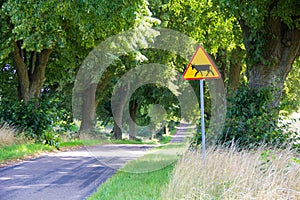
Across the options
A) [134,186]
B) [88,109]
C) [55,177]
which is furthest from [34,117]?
[88,109]

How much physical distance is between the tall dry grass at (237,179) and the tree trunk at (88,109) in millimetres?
18974

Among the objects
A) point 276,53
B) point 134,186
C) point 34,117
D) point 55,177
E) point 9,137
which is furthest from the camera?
point 34,117

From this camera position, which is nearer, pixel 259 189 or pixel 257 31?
pixel 259 189

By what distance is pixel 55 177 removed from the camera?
9758 millimetres

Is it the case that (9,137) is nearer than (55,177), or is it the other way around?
(55,177)

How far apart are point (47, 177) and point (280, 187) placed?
5621 millimetres

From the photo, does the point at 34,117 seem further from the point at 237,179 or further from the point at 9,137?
the point at 237,179

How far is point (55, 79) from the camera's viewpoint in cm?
2223

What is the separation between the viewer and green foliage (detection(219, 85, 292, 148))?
418 inches

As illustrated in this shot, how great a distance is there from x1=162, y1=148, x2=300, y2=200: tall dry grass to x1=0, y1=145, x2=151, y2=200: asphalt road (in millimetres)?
2099

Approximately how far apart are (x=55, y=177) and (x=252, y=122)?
5.42m

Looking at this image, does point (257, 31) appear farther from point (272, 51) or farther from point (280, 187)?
point (280, 187)

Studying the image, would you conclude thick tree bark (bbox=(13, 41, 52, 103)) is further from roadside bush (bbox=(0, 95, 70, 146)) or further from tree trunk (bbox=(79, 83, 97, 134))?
tree trunk (bbox=(79, 83, 97, 134))

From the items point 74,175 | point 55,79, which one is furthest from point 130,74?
point 74,175
